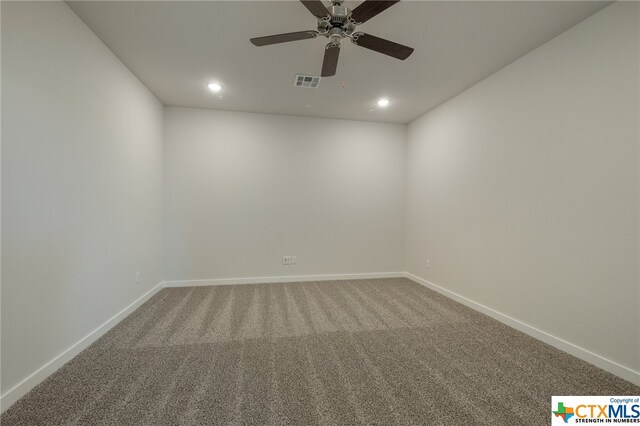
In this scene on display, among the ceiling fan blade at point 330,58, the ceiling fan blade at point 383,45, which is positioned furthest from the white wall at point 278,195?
the ceiling fan blade at point 383,45

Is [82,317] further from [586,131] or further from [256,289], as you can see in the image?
[586,131]

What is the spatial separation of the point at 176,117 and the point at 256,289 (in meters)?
2.82

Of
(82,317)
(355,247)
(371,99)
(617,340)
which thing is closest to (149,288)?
(82,317)

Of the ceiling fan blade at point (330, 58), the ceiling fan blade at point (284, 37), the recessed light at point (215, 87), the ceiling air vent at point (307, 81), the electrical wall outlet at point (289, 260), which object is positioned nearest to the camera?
the ceiling fan blade at point (284, 37)

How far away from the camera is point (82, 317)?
83.9 inches

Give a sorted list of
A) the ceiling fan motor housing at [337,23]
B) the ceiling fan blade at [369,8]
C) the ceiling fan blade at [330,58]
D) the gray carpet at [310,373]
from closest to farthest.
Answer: the gray carpet at [310,373]
the ceiling fan blade at [369,8]
the ceiling fan motor housing at [337,23]
the ceiling fan blade at [330,58]

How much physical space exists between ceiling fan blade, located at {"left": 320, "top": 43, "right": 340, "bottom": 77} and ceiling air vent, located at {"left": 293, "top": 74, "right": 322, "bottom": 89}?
79cm

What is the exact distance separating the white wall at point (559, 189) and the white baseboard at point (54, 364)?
12.7 ft

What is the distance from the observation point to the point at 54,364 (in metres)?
1.82

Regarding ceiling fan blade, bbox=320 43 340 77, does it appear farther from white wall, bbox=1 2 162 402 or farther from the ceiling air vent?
white wall, bbox=1 2 162 402

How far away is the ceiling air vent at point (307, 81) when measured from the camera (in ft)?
9.81

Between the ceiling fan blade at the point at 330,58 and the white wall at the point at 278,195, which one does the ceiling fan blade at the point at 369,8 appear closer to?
the ceiling fan blade at the point at 330,58

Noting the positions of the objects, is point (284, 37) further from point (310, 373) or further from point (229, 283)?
point (229, 283)

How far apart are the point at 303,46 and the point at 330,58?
0.54 m
